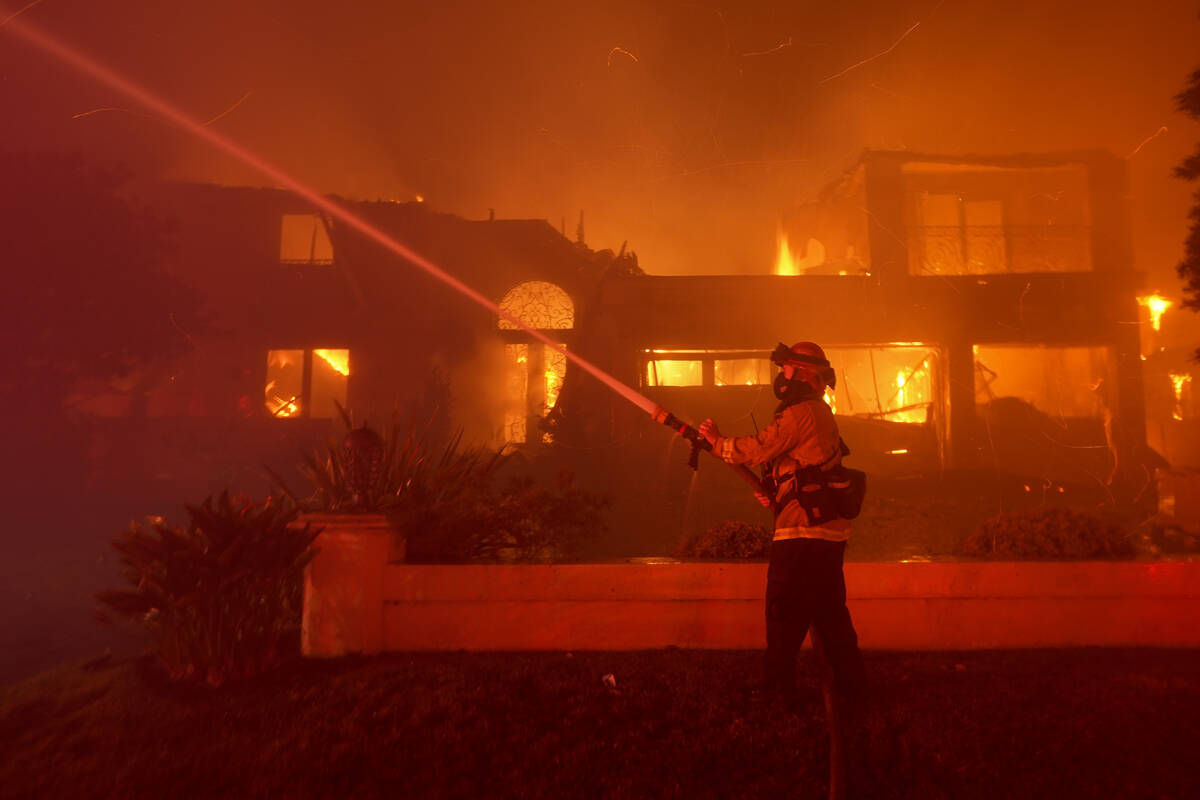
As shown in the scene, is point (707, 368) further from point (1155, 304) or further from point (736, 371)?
point (1155, 304)

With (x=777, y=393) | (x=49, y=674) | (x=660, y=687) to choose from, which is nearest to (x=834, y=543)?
(x=777, y=393)

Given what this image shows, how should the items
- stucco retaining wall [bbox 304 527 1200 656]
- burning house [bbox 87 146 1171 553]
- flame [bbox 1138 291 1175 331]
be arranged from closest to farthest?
stucco retaining wall [bbox 304 527 1200 656] → burning house [bbox 87 146 1171 553] → flame [bbox 1138 291 1175 331]

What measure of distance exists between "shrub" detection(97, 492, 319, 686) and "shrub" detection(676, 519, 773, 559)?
268 cm

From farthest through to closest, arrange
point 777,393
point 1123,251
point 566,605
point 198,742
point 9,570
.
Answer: point 1123,251, point 9,570, point 566,605, point 777,393, point 198,742

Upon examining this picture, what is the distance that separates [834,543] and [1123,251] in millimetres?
16783

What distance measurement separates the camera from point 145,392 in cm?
1697

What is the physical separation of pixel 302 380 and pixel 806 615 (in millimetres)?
17794

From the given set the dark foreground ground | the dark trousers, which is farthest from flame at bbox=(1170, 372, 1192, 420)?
the dark trousers

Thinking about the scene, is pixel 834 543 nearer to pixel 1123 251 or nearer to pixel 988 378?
pixel 988 378

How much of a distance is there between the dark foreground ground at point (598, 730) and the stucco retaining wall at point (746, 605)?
147 millimetres

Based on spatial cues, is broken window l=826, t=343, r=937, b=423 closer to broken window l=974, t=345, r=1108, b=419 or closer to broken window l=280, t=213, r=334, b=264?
broken window l=974, t=345, r=1108, b=419

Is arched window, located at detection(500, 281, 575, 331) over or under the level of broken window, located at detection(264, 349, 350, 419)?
over

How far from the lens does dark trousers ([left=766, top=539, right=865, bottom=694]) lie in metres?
3.72

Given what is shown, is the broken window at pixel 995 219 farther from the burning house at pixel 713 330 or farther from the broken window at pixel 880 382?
the broken window at pixel 880 382
